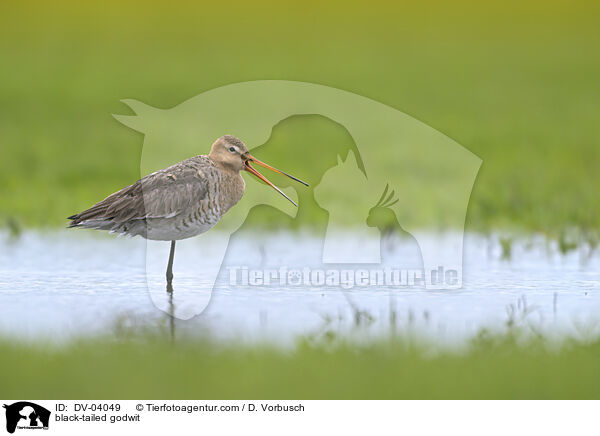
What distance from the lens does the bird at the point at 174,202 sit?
19.9ft

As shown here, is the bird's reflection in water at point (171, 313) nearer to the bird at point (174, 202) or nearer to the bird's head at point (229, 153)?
the bird at point (174, 202)

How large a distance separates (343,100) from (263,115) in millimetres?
2713

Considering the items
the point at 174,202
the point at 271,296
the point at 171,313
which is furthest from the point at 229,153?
the point at 171,313

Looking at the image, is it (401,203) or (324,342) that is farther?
(401,203)

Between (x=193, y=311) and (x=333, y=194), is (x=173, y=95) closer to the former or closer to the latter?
(x=333, y=194)

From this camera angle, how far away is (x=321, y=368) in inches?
190
